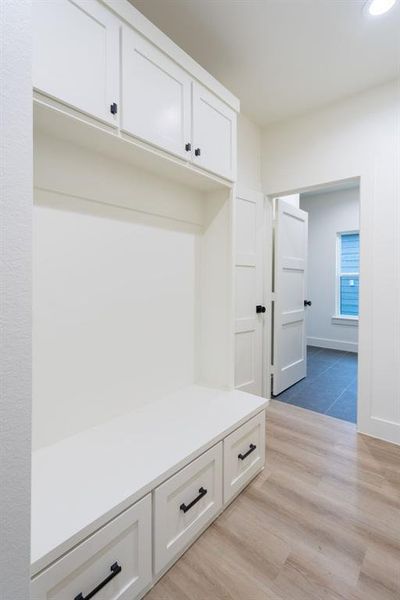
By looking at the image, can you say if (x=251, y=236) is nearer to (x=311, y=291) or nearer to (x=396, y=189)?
(x=396, y=189)

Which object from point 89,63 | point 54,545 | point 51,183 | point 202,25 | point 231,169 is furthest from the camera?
point 231,169

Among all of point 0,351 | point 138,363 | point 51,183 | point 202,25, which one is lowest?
point 138,363

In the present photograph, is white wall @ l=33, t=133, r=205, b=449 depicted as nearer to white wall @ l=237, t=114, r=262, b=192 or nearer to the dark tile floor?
white wall @ l=237, t=114, r=262, b=192

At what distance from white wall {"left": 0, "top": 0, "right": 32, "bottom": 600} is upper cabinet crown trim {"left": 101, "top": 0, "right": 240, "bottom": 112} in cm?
82

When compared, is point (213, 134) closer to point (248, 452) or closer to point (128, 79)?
point (128, 79)

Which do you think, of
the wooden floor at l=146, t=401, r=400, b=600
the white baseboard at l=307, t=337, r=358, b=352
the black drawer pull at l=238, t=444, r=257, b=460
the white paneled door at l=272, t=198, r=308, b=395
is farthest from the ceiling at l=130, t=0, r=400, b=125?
the white baseboard at l=307, t=337, r=358, b=352

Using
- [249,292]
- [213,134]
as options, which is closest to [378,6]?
[213,134]

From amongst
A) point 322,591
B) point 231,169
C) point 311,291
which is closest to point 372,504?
point 322,591

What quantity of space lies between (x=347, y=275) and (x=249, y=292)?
3.60 meters

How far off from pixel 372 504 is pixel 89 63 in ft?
8.47

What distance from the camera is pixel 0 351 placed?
67 centimetres

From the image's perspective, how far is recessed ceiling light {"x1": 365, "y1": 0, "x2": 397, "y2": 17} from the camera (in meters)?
1.68

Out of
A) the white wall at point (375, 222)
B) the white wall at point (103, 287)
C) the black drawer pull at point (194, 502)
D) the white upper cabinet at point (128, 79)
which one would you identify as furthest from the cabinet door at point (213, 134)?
A: the black drawer pull at point (194, 502)

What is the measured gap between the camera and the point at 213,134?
6.13 feet
